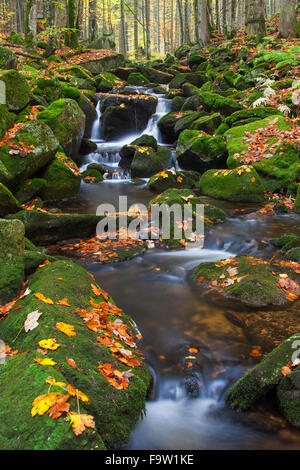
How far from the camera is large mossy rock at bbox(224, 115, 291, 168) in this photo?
10391 millimetres

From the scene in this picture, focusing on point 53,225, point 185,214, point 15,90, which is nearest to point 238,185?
point 185,214

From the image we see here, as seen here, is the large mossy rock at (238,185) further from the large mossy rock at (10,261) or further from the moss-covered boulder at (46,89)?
the moss-covered boulder at (46,89)

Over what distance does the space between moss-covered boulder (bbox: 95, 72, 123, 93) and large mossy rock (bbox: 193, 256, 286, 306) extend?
52.5ft

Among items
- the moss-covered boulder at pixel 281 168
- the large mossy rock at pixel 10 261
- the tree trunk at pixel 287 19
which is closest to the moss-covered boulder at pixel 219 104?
the moss-covered boulder at pixel 281 168

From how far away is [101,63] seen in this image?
21891mm

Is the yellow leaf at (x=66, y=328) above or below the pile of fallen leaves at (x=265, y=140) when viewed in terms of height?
below

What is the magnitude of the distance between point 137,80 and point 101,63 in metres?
2.83

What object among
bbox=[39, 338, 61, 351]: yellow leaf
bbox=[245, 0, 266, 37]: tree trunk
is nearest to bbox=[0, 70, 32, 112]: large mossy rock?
bbox=[39, 338, 61, 351]: yellow leaf

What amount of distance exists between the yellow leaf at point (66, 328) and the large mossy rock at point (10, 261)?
4.16 feet

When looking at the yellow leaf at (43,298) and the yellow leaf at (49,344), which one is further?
the yellow leaf at (43,298)

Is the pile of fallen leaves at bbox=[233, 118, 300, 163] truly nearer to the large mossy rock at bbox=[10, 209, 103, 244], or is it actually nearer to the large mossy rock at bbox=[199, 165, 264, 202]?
the large mossy rock at bbox=[199, 165, 264, 202]

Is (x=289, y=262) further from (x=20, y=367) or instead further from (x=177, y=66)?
(x=177, y=66)

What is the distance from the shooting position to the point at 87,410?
7.50ft

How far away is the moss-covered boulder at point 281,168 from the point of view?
9.52m
